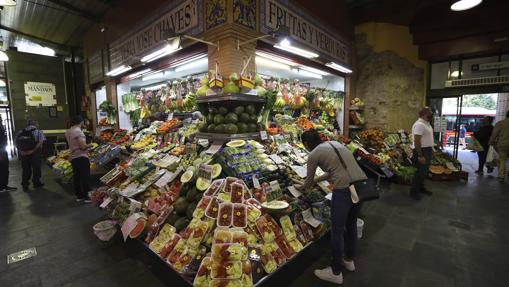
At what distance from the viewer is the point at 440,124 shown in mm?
7309

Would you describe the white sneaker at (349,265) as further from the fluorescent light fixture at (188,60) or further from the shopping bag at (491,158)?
the shopping bag at (491,158)

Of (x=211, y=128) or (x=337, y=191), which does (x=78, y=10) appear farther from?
(x=337, y=191)

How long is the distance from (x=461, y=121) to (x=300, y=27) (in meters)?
13.0

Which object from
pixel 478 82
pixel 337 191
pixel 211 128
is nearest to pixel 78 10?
pixel 211 128

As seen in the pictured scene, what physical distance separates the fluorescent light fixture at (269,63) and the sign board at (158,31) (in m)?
1.40

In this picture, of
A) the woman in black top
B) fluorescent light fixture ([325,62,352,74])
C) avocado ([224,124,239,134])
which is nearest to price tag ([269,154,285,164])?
avocado ([224,124,239,134])

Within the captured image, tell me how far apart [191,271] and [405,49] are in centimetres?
874

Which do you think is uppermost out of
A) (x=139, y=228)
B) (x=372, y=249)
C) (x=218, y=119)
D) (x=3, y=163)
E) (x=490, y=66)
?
(x=490, y=66)

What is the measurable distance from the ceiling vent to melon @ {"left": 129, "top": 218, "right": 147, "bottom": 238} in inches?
354

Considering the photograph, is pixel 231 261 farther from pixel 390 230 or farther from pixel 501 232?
pixel 501 232

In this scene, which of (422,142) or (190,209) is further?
(422,142)

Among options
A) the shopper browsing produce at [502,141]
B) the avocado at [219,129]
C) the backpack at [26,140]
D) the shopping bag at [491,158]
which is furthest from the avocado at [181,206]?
the shopping bag at [491,158]

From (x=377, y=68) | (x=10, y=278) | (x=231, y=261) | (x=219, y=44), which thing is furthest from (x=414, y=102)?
(x=10, y=278)

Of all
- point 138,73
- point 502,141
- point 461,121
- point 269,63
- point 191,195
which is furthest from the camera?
point 461,121
